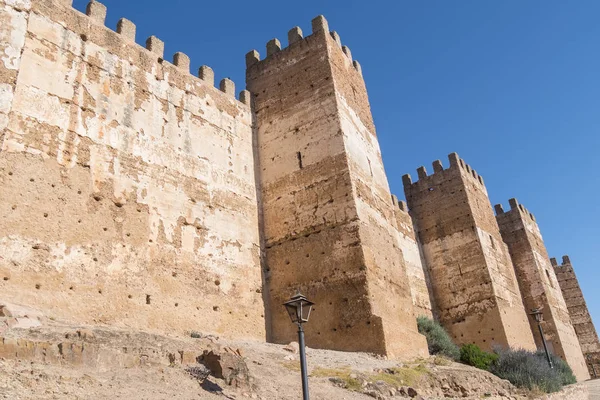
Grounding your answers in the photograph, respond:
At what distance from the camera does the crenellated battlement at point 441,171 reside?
851 inches

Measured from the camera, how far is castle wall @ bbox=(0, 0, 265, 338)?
9.16 metres

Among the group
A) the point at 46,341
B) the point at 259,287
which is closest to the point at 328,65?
the point at 259,287

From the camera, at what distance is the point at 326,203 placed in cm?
1309

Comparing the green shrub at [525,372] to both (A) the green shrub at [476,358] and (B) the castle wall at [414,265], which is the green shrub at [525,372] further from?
(B) the castle wall at [414,265]

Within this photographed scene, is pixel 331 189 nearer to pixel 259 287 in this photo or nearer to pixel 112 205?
pixel 259 287

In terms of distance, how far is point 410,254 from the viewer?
19.7 meters

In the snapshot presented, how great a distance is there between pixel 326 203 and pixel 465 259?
8.83 metres

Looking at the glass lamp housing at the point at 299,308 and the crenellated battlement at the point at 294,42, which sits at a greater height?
the crenellated battlement at the point at 294,42

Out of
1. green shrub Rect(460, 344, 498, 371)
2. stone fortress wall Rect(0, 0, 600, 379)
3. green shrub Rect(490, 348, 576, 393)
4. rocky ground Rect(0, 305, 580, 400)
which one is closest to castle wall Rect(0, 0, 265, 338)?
stone fortress wall Rect(0, 0, 600, 379)

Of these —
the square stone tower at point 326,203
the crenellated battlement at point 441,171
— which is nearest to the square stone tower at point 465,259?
the crenellated battlement at point 441,171

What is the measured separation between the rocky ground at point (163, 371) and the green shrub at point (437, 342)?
4829mm

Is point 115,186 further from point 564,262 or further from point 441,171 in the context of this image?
point 564,262

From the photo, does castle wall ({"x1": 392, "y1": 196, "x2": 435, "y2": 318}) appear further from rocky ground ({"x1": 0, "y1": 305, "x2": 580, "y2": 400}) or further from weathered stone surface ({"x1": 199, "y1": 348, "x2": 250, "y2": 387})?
weathered stone surface ({"x1": 199, "y1": 348, "x2": 250, "y2": 387})

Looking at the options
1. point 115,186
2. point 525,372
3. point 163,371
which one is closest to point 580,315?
point 525,372
